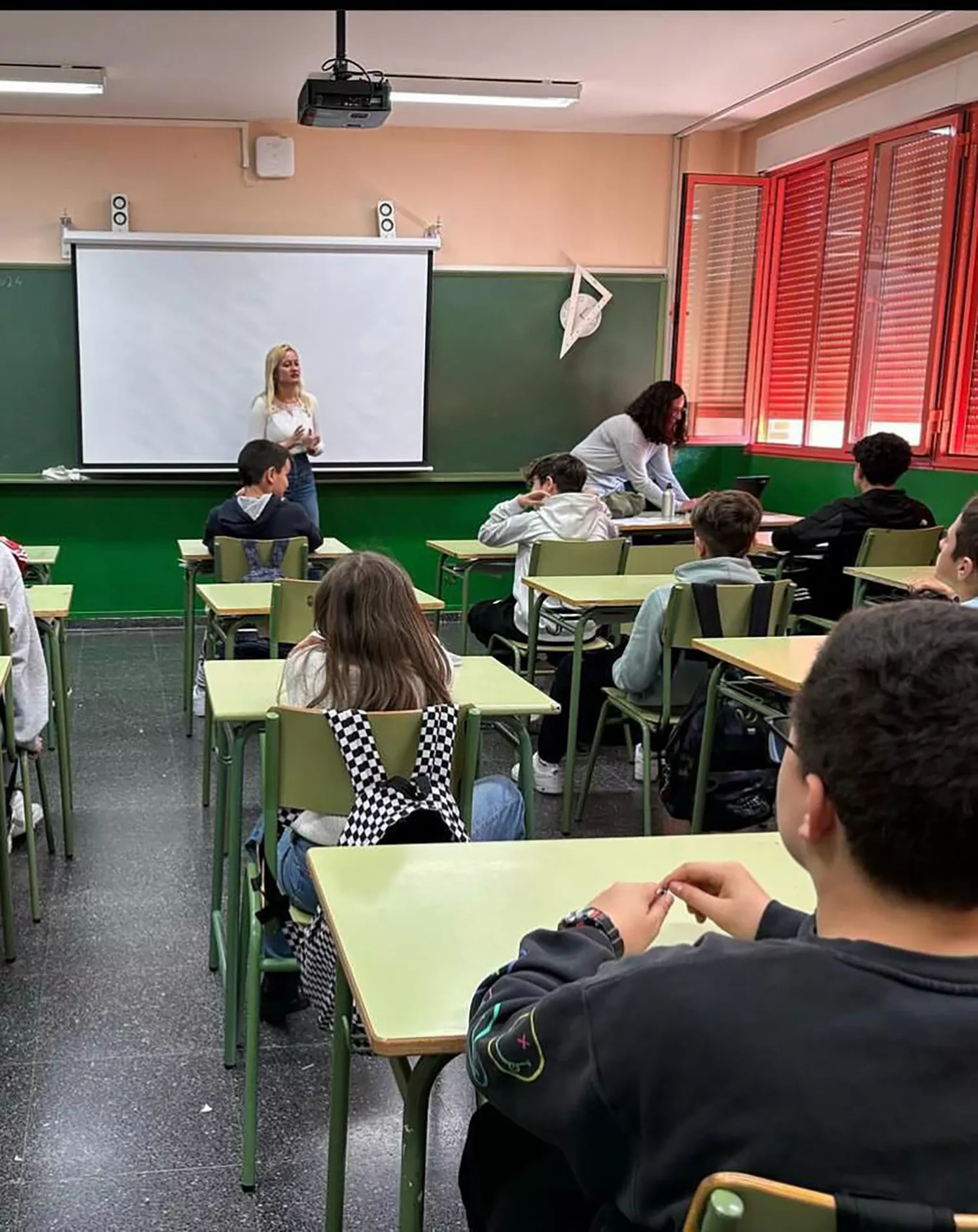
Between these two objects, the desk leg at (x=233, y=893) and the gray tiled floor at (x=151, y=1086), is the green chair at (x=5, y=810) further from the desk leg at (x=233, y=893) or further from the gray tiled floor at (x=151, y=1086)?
the desk leg at (x=233, y=893)

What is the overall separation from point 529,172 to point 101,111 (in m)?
2.43

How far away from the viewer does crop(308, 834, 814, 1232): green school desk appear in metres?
1.06

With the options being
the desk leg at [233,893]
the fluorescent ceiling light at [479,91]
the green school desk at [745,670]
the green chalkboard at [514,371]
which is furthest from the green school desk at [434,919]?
the green chalkboard at [514,371]

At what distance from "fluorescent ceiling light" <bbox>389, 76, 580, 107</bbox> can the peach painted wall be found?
719mm

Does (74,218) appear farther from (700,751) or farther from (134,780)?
(700,751)

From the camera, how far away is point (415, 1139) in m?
1.10

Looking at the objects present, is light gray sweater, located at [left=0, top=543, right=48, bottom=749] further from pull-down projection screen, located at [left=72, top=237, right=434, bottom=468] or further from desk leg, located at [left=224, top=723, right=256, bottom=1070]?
pull-down projection screen, located at [left=72, top=237, right=434, bottom=468]

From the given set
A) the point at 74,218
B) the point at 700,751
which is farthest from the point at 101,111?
the point at 700,751

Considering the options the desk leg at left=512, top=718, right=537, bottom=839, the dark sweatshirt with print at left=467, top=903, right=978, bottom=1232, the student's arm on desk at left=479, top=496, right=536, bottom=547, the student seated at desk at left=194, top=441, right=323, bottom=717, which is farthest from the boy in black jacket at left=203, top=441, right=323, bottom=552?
the dark sweatshirt with print at left=467, top=903, right=978, bottom=1232

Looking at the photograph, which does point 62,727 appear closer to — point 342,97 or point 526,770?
point 526,770

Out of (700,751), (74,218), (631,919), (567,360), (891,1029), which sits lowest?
(700,751)

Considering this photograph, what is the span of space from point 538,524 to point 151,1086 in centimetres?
276

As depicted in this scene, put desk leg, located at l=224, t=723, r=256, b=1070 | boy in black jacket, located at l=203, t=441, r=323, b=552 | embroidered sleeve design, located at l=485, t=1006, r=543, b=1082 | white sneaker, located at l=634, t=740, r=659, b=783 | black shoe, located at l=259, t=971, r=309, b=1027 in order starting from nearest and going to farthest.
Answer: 1. embroidered sleeve design, located at l=485, t=1006, r=543, b=1082
2. desk leg, located at l=224, t=723, r=256, b=1070
3. black shoe, located at l=259, t=971, r=309, b=1027
4. white sneaker, located at l=634, t=740, r=659, b=783
5. boy in black jacket, located at l=203, t=441, r=323, b=552

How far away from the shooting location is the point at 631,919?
1.07 m
